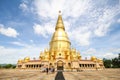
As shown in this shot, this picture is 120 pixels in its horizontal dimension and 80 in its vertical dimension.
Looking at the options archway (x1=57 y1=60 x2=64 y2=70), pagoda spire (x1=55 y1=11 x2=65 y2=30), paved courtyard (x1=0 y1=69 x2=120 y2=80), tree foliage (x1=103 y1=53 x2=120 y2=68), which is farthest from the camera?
tree foliage (x1=103 y1=53 x2=120 y2=68)

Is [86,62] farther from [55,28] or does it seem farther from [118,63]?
[118,63]

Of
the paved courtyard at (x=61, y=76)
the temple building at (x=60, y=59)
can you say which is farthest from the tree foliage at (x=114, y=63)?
the paved courtyard at (x=61, y=76)

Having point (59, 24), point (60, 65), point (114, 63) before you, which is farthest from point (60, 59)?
point (114, 63)

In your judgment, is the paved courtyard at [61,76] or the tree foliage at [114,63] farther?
the tree foliage at [114,63]

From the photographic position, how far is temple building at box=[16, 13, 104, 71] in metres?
57.6

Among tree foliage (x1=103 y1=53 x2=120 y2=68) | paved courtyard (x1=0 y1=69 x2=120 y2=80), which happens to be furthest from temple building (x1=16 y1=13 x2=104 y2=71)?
paved courtyard (x1=0 y1=69 x2=120 y2=80)

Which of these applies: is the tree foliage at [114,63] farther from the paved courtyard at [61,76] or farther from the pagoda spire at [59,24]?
the paved courtyard at [61,76]

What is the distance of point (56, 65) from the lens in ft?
185

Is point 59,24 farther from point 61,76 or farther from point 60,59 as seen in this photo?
point 61,76

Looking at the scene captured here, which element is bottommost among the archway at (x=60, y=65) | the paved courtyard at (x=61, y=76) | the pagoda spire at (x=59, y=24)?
the paved courtyard at (x=61, y=76)

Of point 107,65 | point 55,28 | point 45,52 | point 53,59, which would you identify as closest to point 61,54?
point 53,59

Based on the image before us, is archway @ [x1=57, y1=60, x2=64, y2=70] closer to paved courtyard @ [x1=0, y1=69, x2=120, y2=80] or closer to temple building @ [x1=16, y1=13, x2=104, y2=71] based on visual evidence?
temple building @ [x1=16, y1=13, x2=104, y2=71]

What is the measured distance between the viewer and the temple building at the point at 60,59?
189 ft

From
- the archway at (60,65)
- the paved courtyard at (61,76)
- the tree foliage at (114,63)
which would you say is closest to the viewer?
the paved courtyard at (61,76)
